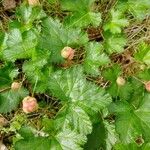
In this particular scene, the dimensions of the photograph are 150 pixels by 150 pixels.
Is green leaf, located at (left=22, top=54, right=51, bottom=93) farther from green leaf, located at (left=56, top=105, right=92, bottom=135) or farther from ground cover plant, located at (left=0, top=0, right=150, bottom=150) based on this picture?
green leaf, located at (left=56, top=105, right=92, bottom=135)

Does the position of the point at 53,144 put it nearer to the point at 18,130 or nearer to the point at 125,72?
the point at 18,130

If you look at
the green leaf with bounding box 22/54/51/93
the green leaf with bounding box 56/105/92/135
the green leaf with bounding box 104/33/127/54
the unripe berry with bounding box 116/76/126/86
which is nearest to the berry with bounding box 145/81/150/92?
the unripe berry with bounding box 116/76/126/86

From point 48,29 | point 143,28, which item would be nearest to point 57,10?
point 48,29

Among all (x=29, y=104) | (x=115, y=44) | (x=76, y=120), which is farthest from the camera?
(x=115, y=44)

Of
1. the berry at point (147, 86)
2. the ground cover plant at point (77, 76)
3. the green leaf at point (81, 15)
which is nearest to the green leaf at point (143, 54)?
the ground cover plant at point (77, 76)

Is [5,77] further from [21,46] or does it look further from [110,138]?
[110,138]

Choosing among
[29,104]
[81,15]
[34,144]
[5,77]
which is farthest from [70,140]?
[81,15]

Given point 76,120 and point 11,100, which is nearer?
point 76,120
